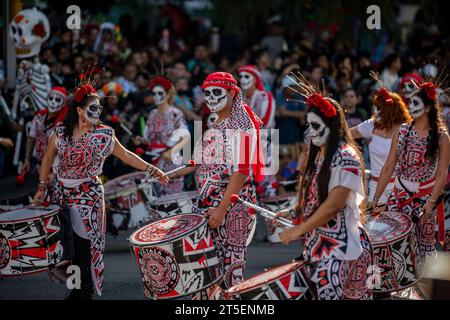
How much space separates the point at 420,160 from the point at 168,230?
2255 millimetres

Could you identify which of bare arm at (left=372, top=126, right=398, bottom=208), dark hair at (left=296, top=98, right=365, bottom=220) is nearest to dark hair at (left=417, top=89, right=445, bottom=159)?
bare arm at (left=372, top=126, right=398, bottom=208)

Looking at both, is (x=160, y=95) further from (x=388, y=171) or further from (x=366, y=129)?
(x=388, y=171)

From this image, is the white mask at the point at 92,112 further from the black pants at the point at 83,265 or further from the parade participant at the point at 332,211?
the parade participant at the point at 332,211

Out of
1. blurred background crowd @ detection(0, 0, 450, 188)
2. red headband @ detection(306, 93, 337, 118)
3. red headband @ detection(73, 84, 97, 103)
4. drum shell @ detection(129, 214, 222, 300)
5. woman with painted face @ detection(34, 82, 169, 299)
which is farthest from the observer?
blurred background crowd @ detection(0, 0, 450, 188)

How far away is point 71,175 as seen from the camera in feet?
26.4

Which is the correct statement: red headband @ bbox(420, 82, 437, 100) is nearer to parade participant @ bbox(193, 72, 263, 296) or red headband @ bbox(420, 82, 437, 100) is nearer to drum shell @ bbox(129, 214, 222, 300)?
parade participant @ bbox(193, 72, 263, 296)

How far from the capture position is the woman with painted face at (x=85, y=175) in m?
8.04

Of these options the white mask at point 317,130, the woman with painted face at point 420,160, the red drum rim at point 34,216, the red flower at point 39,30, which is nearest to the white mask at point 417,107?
the woman with painted face at point 420,160

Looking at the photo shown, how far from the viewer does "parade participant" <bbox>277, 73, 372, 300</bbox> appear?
603 centimetres

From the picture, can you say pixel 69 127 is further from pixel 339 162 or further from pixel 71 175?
pixel 339 162

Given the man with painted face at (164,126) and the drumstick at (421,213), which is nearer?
the drumstick at (421,213)

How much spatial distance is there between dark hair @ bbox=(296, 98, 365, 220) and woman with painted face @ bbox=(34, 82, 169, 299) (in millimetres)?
2124

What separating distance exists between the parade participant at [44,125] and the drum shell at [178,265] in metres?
4.38

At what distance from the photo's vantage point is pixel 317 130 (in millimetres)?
6227
